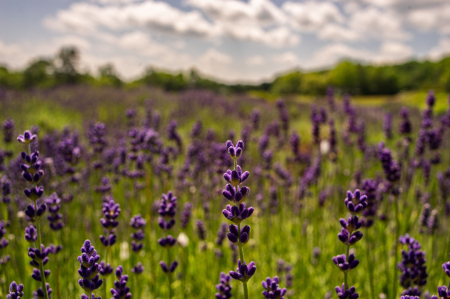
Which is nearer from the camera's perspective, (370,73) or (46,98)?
(46,98)

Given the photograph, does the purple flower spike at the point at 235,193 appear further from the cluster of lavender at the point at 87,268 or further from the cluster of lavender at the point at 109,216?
the cluster of lavender at the point at 109,216

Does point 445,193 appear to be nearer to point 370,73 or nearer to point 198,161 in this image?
point 198,161

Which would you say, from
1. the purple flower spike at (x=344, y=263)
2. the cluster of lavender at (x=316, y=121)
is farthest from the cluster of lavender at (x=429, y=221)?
the purple flower spike at (x=344, y=263)

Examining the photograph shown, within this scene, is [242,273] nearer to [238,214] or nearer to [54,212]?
[238,214]

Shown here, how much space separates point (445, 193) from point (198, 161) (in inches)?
118

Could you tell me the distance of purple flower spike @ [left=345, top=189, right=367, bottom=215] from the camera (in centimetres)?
159

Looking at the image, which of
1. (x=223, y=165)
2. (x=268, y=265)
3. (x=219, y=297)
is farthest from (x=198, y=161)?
(x=219, y=297)

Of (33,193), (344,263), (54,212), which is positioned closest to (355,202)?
(344,263)

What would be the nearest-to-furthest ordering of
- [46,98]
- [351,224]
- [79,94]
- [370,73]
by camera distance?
[351,224] < [46,98] < [79,94] < [370,73]

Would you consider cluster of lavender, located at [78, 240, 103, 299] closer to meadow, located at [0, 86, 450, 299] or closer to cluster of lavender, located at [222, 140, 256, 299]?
meadow, located at [0, 86, 450, 299]

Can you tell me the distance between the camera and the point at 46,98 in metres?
15.2

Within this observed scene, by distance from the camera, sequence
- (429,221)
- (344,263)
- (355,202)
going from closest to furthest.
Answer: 1. (344,263)
2. (355,202)
3. (429,221)

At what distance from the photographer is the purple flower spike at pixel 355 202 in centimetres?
159

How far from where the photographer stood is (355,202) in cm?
168
